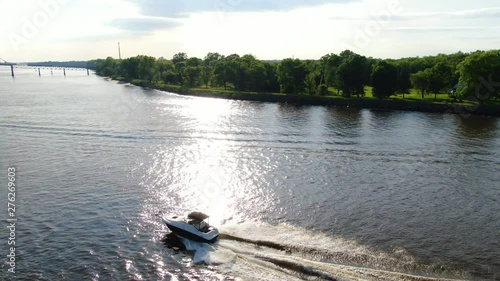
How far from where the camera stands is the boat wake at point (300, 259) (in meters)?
24.5

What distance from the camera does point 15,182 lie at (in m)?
40.2

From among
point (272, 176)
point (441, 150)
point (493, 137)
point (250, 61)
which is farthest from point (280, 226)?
point (250, 61)

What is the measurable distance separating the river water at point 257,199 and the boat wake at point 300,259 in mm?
121

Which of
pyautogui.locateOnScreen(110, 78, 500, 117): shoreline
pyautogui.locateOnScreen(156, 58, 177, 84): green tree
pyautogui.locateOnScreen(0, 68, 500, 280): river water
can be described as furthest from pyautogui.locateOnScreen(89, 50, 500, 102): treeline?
pyautogui.locateOnScreen(0, 68, 500, 280): river water

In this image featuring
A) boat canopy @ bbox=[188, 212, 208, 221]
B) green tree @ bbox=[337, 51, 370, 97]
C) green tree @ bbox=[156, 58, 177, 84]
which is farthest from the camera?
green tree @ bbox=[156, 58, 177, 84]

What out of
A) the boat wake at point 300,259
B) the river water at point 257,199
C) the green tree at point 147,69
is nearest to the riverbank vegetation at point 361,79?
the river water at point 257,199

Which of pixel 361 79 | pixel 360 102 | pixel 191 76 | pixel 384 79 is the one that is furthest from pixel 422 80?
pixel 191 76

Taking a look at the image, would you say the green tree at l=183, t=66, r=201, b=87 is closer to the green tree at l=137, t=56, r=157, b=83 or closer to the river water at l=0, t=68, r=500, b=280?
the green tree at l=137, t=56, r=157, b=83

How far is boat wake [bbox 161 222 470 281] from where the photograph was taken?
2455cm

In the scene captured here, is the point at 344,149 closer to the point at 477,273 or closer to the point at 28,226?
the point at 477,273

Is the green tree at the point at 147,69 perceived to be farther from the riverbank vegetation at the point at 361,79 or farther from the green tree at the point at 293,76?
the green tree at the point at 293,76

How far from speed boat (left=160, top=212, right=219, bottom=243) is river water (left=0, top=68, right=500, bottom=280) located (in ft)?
2.37

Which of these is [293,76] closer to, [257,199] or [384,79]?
[384,79]

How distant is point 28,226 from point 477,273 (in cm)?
3272
